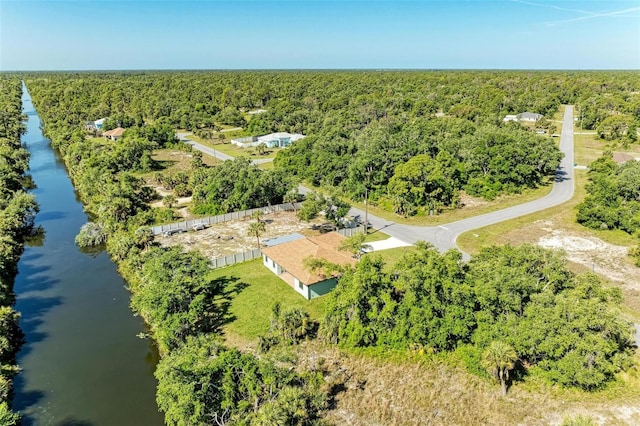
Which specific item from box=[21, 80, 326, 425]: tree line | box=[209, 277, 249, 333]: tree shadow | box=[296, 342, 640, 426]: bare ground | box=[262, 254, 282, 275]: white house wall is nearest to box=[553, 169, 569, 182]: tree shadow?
box=[21, 80, 326, 425]: tree line

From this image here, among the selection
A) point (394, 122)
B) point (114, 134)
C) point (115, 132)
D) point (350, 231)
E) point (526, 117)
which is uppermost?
point (394, 122)

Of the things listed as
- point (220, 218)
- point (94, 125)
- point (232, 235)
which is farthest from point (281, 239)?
point (94, 125)

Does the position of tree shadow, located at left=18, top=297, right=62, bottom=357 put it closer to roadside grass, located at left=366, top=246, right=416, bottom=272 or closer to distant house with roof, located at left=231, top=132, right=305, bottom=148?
roadside grass, located at left=366, top=246, right=416, bottom=272

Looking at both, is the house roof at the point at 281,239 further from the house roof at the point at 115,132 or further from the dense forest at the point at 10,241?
the house roof at the point at 115,132

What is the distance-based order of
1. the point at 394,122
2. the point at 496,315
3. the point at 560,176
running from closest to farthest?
the point at 496,315 → the point at 560,176 → the point at 394,122

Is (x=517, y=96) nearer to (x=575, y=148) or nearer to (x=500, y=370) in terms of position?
(x=575, y=148)

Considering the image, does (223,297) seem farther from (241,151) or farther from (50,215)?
(241,151)

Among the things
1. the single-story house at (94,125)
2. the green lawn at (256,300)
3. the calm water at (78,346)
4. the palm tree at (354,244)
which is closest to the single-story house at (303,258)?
the green lawn at (256,300)
